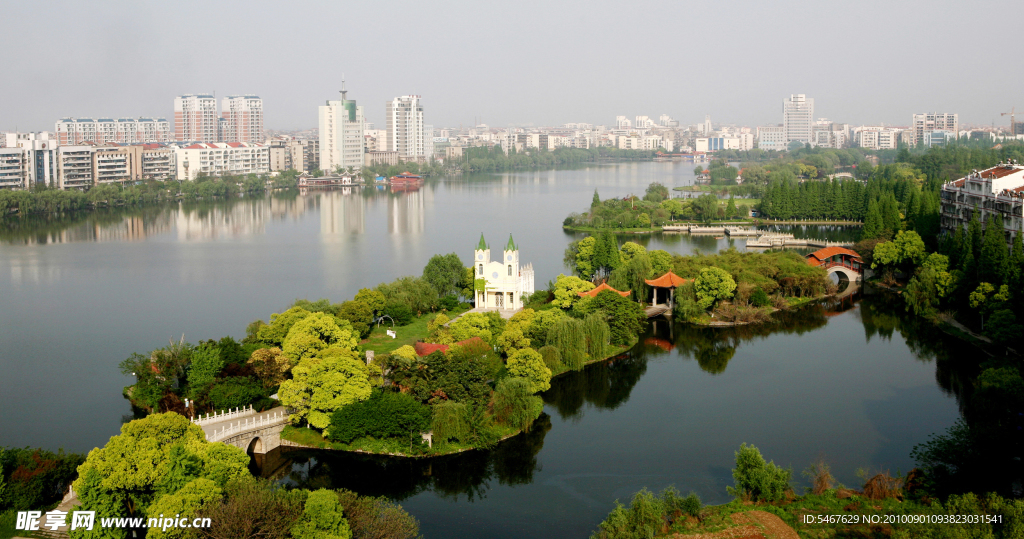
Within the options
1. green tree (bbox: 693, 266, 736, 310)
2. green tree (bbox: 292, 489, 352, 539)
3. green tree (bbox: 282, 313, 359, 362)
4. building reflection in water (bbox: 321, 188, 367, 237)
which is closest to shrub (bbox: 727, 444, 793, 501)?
green tree (bbox: 292, 489, 352, 539)

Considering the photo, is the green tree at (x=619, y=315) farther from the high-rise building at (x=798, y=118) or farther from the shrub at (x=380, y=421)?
the high-rise building at (x=798, y=118)

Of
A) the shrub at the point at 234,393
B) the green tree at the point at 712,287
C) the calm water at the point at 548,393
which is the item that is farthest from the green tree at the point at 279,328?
the green tree at the point at 712,287

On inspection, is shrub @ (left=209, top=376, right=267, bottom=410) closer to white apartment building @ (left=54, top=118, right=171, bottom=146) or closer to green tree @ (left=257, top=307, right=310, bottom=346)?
green tree @ (left=257, top=307, right=310, bottom=346)

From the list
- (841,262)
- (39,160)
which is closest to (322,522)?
(841,262)

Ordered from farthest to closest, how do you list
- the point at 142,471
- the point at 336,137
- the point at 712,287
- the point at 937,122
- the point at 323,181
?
the point at 937,122, the point at 336,137, the point at 323,181, the point at 712,287, the point at 142,471

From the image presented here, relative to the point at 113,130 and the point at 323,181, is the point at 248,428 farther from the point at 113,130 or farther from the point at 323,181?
the point at 113,130
